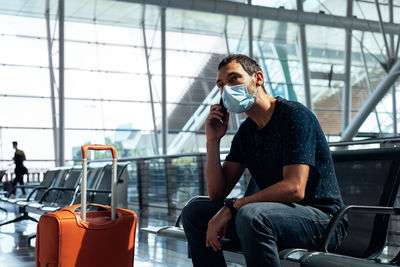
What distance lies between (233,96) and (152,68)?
662 inches

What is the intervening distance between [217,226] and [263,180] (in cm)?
36

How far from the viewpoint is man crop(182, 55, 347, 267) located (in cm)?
211

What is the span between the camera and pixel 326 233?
2215mm

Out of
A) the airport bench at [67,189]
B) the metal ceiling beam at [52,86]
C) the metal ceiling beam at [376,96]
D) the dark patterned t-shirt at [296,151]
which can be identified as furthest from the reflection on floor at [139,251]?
the metal ceiling beam at [52,86]

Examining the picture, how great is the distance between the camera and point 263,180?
2484mm

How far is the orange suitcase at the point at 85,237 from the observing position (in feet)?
9.59

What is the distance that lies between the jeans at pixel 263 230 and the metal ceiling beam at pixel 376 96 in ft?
37.7

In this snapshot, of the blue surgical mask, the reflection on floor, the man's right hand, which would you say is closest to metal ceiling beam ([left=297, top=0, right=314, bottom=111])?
the reflection on floor

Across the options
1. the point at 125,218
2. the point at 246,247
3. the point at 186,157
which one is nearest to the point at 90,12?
the point at 186,157

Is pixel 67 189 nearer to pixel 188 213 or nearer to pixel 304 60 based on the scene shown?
Result: pixel 188 213

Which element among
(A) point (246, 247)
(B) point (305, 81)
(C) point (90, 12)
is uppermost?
(C) point (90, 12)

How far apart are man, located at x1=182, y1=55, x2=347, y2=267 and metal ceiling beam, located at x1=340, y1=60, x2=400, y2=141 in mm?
11316

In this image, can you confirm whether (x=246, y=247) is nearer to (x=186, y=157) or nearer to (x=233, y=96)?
(x=233, y=96)

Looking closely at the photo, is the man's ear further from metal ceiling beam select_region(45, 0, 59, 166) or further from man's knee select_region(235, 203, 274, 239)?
metal ceiling beam select_region(45, 0, 59, 166)
